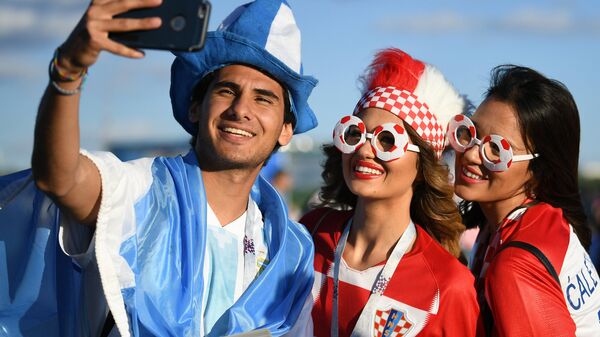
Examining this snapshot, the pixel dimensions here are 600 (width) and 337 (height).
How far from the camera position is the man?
2318 mm

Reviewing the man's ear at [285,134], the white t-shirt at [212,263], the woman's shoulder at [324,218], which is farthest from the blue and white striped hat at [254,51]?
the woman's shoulder at [324,218]

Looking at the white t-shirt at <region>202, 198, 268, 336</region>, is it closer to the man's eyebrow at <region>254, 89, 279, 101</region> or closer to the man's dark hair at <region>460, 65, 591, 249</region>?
the man's eyebrow at <region>254, 89, 279, 101</region>

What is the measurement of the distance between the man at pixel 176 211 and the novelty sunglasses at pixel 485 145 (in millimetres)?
679

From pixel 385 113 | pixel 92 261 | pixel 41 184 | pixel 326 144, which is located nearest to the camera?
pixel 41 184

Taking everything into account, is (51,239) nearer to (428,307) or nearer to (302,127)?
(302,127)

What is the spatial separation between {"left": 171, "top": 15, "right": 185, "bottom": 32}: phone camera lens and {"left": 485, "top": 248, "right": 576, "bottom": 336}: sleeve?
70.3 inches

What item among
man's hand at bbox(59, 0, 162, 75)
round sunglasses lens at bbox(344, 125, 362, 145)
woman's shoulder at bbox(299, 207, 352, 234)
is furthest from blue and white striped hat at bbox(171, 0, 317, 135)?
man's hand at bbox(59, 0, 162, 75)

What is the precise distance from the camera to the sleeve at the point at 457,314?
323cm

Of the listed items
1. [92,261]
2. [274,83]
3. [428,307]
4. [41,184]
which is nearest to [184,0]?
[41,184]

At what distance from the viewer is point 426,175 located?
369cm

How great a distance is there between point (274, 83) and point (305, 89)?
6.7 inches

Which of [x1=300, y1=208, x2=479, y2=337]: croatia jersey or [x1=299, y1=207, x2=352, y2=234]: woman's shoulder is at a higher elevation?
[x1=299, y1=207, x2=352, y2=234]: woman's shoulder

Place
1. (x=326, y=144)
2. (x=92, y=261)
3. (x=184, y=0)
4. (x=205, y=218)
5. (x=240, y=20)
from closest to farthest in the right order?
(x=184, y=0) < (x=92, y=261) < (x=205, y=218) < (x=240, y=20) < (x=326, y=144)

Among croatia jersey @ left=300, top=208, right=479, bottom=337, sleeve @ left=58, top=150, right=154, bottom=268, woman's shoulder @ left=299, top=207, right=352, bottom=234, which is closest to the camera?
sleeve @ left=58, top=150, right=154, bottom=268
